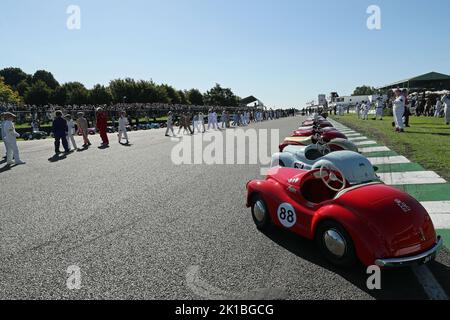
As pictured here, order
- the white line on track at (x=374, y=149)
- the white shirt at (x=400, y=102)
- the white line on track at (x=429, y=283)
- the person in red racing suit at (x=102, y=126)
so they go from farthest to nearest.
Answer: the person in red racing suit at (x=102, y=126), the white shirt at (x=400, y=102), the white line on track at (x=374, y=149), the white line on track at (x=429, y=283)

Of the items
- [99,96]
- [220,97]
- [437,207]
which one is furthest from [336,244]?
[220,97]

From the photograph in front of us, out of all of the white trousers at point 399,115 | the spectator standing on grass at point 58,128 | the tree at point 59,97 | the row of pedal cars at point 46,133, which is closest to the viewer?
the spectator standing on grass at point 58,128

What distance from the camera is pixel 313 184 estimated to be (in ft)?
13.6

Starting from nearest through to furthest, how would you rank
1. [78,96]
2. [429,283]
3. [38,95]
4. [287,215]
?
[429,283]
[287,215]
[78,96]
[38,95]

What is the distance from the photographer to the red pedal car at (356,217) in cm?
301

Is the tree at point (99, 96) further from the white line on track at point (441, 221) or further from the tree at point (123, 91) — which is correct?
the white line on track at point (441, 221)

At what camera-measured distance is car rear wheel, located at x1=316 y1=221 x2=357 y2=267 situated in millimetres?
3240

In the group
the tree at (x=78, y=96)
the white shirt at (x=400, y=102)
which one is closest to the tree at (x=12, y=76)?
the tree at (x=78, y=96)

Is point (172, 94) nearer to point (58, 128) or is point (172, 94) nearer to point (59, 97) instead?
point (59, 97)

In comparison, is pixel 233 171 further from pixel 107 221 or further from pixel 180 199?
pixel 107 221

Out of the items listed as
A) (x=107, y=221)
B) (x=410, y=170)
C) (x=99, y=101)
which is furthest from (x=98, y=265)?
(x=99, y=101)

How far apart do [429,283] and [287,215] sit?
5.08 ft

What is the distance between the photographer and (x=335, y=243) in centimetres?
336

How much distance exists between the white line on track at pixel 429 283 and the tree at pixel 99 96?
74671 millimetres
